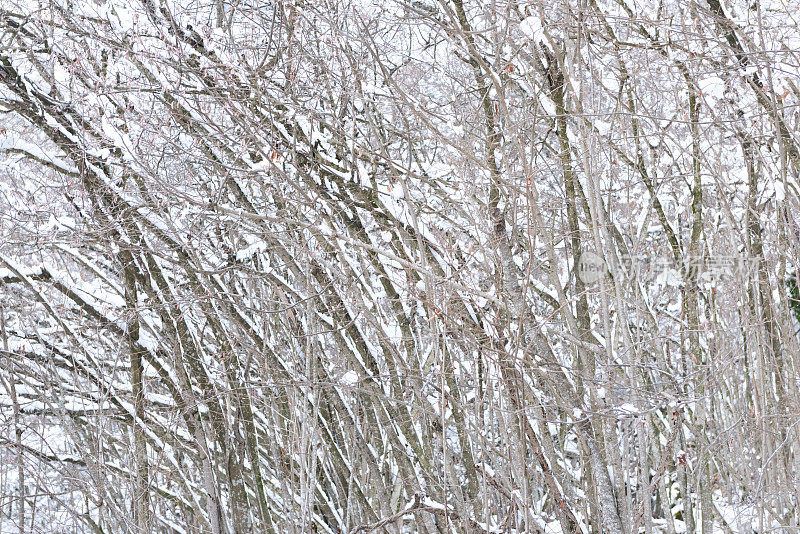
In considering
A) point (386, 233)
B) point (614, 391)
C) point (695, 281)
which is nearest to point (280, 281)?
point (386, 233)

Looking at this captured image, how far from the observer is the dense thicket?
4559 mm

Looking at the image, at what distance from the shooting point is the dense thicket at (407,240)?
179 inches

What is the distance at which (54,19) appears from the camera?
18.1 feet

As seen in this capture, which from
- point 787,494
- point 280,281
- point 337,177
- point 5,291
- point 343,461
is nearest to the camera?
point 787,494

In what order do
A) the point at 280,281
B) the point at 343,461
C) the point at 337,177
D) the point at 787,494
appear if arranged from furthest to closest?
the point at 343,461 < the point at 280,281 < the point at 337,177 < the point at 787,494

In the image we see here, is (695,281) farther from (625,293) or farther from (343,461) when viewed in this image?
(343,461)

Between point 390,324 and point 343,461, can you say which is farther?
point 343,461

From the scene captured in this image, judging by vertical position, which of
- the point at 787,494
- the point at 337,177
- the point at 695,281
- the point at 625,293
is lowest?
the point at 787,494

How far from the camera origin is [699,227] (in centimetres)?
629

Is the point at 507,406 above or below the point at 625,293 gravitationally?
below

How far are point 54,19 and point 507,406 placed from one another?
13.5ft

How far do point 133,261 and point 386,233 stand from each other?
2080mm

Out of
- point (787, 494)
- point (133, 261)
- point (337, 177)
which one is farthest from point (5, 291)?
point (787, 494)

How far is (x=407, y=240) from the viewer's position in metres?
5.77
